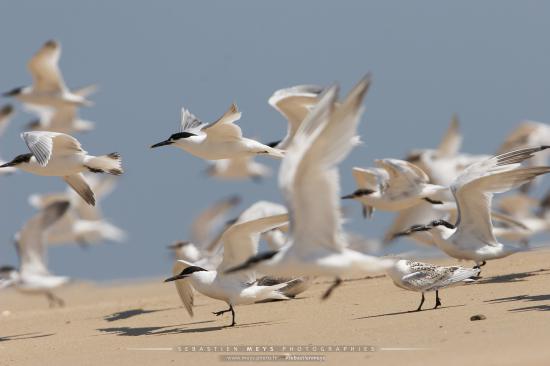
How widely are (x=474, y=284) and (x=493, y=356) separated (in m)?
4.84

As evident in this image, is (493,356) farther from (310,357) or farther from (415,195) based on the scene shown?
(415,195)

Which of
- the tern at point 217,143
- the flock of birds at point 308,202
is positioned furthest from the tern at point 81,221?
the tern at point 217,143

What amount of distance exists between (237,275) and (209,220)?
6.95m

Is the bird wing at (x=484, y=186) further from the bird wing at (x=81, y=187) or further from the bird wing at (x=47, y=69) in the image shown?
the bird wing at (x=47, y=69)

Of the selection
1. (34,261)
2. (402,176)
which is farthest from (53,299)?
(402,176)

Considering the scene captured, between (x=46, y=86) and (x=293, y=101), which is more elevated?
(x=46, y=86)

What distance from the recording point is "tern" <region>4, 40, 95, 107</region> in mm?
20266

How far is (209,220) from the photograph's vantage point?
18.2m

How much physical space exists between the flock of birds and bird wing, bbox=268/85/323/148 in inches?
0.6

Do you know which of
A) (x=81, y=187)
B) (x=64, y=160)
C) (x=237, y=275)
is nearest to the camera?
(x=237, y=275)

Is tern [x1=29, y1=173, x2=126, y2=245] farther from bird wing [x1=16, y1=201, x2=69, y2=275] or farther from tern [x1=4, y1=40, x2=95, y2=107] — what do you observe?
bird wing [x1=16, y1=201, x2=69, y2=275]

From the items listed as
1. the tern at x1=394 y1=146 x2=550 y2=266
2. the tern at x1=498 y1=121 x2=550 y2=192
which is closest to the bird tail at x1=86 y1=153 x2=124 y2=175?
the tern at x1=394 y1=146 x2=550 y2=266

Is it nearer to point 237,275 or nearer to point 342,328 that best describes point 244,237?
point 237,275

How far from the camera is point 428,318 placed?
33.3 feet
